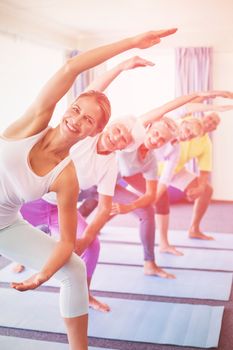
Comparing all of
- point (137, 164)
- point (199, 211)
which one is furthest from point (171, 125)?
point (199, 211)

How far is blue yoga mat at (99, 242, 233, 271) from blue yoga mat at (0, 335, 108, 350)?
5.26ft

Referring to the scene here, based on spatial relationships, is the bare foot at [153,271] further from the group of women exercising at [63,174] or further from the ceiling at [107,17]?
the ceiling at [107,17]

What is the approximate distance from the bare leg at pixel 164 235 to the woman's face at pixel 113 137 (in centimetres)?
154

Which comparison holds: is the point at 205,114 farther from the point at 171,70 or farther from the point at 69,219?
the point at 69,219

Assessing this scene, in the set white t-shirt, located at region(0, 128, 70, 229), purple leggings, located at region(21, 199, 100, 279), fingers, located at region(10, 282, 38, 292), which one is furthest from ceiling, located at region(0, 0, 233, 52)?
fingers, located at region(10, 282, 38, 292)

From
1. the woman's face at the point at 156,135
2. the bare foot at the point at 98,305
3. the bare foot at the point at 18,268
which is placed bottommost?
the bare foot at the point at 18,268

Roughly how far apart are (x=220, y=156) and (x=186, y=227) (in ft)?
2.92

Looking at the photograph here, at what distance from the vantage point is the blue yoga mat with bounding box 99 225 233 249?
5.16 meters

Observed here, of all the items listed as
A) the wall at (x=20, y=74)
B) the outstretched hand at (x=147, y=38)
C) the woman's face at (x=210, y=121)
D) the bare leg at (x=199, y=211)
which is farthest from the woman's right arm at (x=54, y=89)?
the bare leg at (x=199, y=211)

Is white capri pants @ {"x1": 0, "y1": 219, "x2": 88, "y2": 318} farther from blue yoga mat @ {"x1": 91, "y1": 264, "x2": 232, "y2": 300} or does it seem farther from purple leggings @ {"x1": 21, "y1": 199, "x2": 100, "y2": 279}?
blue yoga mat @ {"x1": 91, "y1": 264, "x2": 232, "y2": 300}

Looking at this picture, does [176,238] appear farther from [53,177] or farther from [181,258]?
[53,177]

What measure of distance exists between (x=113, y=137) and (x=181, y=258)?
1.78 meters

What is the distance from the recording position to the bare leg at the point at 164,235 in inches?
188

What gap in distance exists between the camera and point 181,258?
4699 mm
